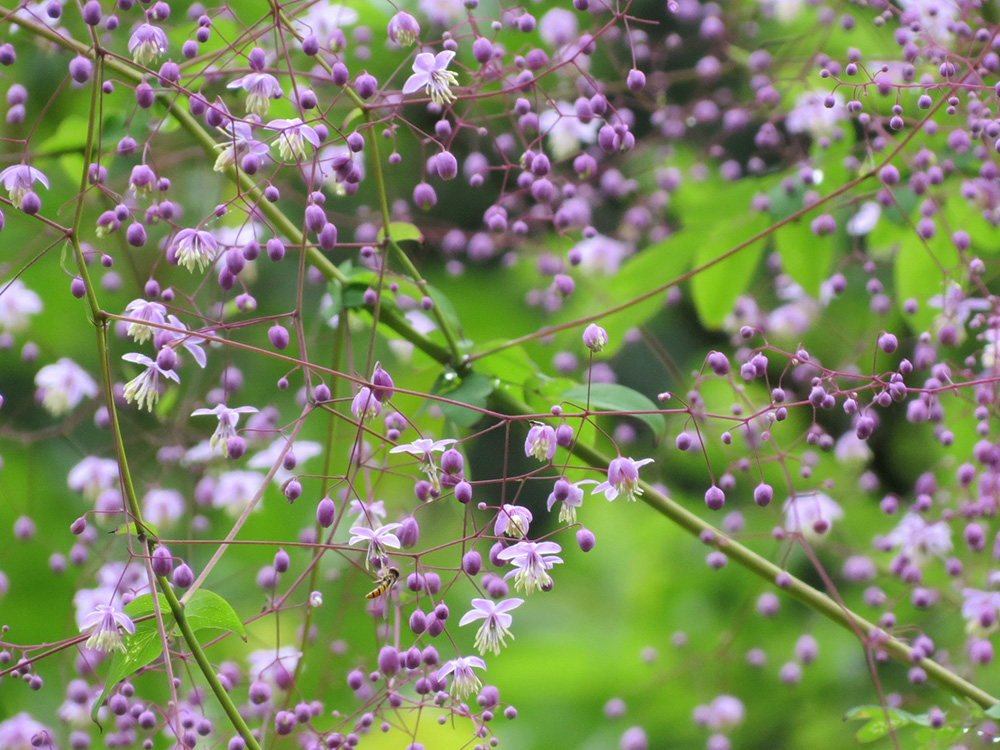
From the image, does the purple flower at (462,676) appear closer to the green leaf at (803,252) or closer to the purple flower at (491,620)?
the purple flower at (491,620)

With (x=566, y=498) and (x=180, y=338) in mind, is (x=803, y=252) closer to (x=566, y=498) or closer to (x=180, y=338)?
(x=566, y=498)

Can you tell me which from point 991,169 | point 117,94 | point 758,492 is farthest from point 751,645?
point 117,94

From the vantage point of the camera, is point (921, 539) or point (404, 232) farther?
point (921, 539)

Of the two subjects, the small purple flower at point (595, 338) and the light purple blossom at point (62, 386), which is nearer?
the small purple flower at point (595, 338)

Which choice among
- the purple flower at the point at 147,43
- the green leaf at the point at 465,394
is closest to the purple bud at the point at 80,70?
the purple flower at the point at 147,43

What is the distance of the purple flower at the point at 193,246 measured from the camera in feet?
2.70

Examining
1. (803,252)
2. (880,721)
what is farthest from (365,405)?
(803,252)

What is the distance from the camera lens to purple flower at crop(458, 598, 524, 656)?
2.64ft

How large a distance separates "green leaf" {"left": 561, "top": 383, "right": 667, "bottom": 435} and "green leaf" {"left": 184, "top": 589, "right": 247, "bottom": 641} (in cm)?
32

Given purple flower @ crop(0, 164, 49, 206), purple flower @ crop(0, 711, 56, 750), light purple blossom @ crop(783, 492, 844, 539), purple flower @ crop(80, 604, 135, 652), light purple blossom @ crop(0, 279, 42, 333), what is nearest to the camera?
purple flower @ crop(80, 604, 135, 652)

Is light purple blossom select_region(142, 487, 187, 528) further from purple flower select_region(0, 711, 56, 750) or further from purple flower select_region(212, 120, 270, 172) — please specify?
purple flower select_region(212, 120, 270, 172)

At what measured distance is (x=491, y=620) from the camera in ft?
2.68

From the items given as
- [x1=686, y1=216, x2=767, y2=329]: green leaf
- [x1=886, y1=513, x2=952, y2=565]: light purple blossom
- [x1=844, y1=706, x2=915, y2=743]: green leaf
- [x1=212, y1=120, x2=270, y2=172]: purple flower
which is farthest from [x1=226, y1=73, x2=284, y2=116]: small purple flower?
[x1=886, y1=513, x2=952, y2=565]: light purple blossom

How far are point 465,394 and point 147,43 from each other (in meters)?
0.38
